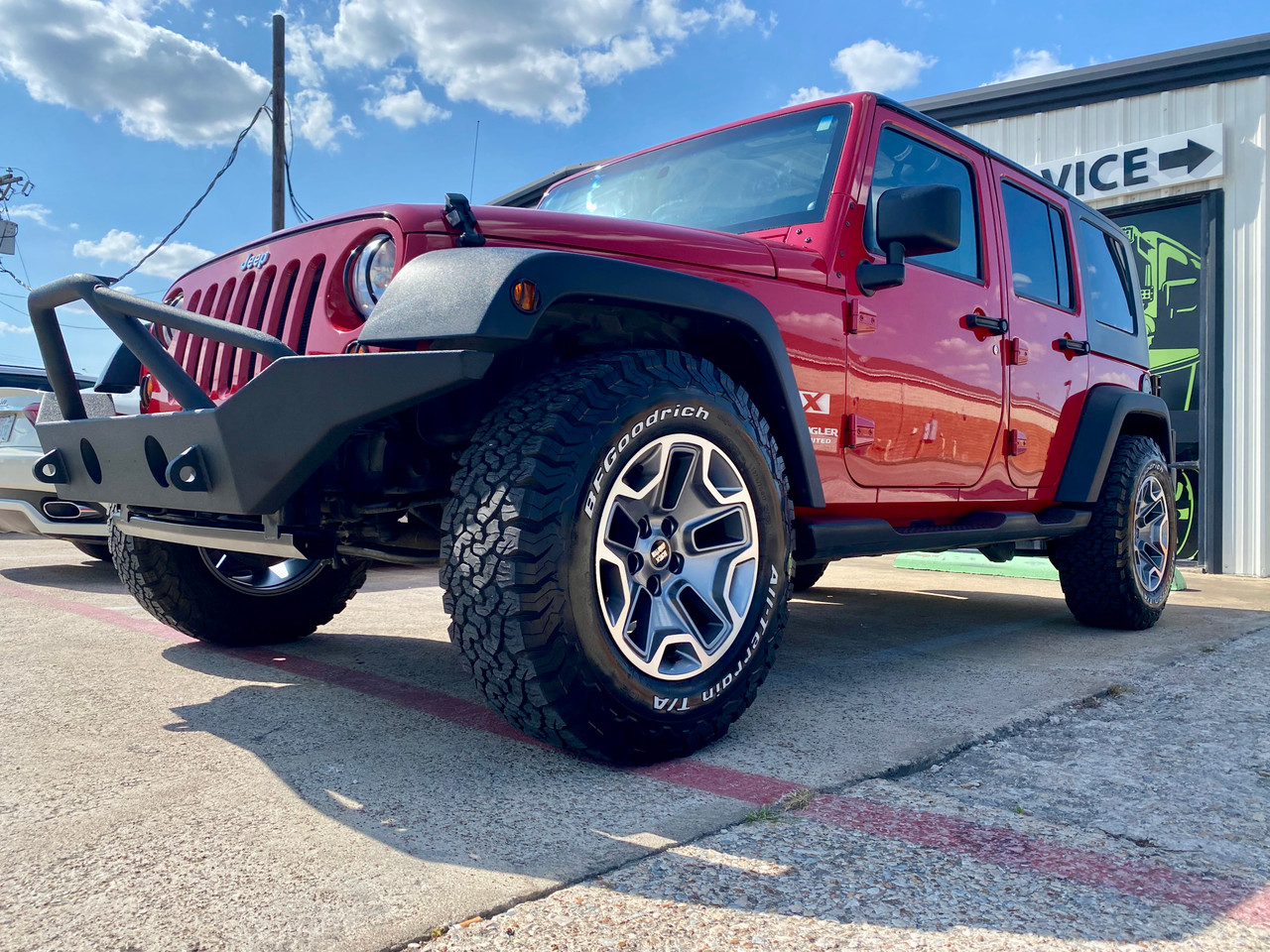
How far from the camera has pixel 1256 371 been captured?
28.4 feet

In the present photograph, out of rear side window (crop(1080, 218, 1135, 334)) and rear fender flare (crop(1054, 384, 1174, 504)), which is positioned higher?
rear side window (crop(1080, 218, 1135, 334))

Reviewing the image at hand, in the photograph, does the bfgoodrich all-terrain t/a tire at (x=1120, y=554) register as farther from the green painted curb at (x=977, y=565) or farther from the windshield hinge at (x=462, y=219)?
the windshield hinge at (x=462, y=219)

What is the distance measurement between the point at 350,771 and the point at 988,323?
9.73ft

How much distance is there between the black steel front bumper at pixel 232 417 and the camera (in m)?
2.00

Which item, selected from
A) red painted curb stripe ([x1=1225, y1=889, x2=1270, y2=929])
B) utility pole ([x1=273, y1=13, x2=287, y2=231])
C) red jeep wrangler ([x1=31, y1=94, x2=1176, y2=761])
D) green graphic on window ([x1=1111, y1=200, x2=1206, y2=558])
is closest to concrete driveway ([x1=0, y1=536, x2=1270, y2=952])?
red jeep wrangler ([x1=31, y1=94, x2=1176, y2=761])

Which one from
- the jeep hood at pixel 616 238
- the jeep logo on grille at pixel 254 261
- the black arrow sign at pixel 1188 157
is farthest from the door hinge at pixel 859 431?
the black arrow sign at pixel 1188 157

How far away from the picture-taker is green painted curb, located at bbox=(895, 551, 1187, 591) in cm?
756

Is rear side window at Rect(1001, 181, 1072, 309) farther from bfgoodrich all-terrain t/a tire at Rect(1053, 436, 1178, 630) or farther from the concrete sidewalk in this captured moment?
the concrete sidewalk

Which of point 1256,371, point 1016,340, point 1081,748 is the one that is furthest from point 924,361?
point 1256,371

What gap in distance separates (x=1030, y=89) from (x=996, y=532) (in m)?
7.95

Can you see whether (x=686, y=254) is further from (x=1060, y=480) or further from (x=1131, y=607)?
(x=1131, y=607)

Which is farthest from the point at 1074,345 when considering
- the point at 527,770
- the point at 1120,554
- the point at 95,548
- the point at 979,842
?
the point at 95,548

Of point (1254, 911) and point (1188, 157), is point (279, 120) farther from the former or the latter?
point (1254, 911)

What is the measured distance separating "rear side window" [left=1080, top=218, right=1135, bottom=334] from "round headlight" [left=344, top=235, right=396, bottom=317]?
3849 millimetres
